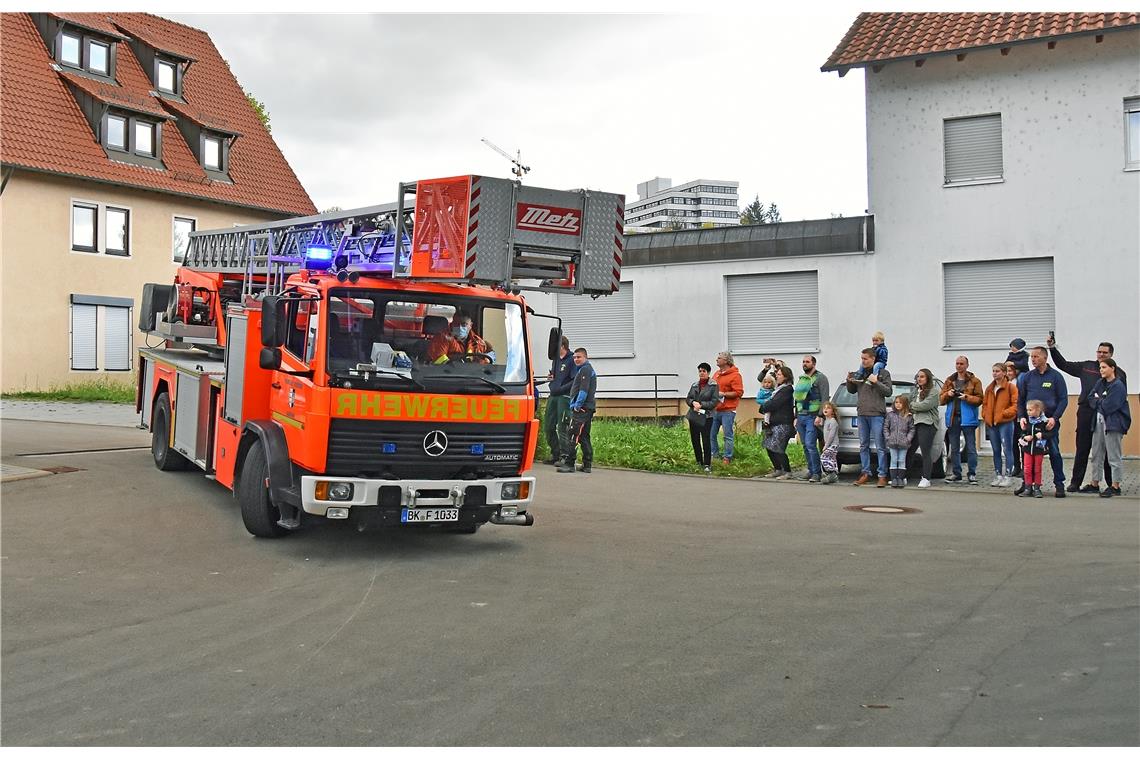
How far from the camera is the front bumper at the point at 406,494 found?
948 centimetres

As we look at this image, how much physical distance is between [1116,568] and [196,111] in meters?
36.1

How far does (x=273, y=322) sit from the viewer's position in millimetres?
10219

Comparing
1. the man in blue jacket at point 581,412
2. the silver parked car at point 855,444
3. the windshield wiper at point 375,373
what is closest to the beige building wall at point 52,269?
the man in blue jacket at point 581,412

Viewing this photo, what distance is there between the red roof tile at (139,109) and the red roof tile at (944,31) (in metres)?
21.9

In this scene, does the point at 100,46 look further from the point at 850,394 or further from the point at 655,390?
the point at 850,394

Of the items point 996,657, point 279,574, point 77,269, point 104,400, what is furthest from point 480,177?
point 77,269

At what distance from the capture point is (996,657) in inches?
255

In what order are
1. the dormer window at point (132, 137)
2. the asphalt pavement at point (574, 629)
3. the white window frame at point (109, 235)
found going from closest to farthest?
the asphalt pavement at point (574, 629), the white window frame at point (109, 235), the dormer window at point (132, 137)

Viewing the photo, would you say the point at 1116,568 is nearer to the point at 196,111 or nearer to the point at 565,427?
the point at 565,427

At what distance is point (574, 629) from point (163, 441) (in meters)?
9.46

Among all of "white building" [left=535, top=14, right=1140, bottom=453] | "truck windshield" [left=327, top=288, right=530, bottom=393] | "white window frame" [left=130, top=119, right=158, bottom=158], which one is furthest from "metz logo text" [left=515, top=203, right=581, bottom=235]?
"white window frame" [left=130, top=119, right=158, bottom=158]

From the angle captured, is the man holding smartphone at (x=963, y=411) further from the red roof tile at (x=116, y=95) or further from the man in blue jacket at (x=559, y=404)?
the red roof tile at (x=116, y=95)

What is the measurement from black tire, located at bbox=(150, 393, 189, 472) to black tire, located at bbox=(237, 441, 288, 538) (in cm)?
435

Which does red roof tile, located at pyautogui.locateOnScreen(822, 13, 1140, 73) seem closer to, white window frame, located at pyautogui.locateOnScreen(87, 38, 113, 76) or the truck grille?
the truck grille
